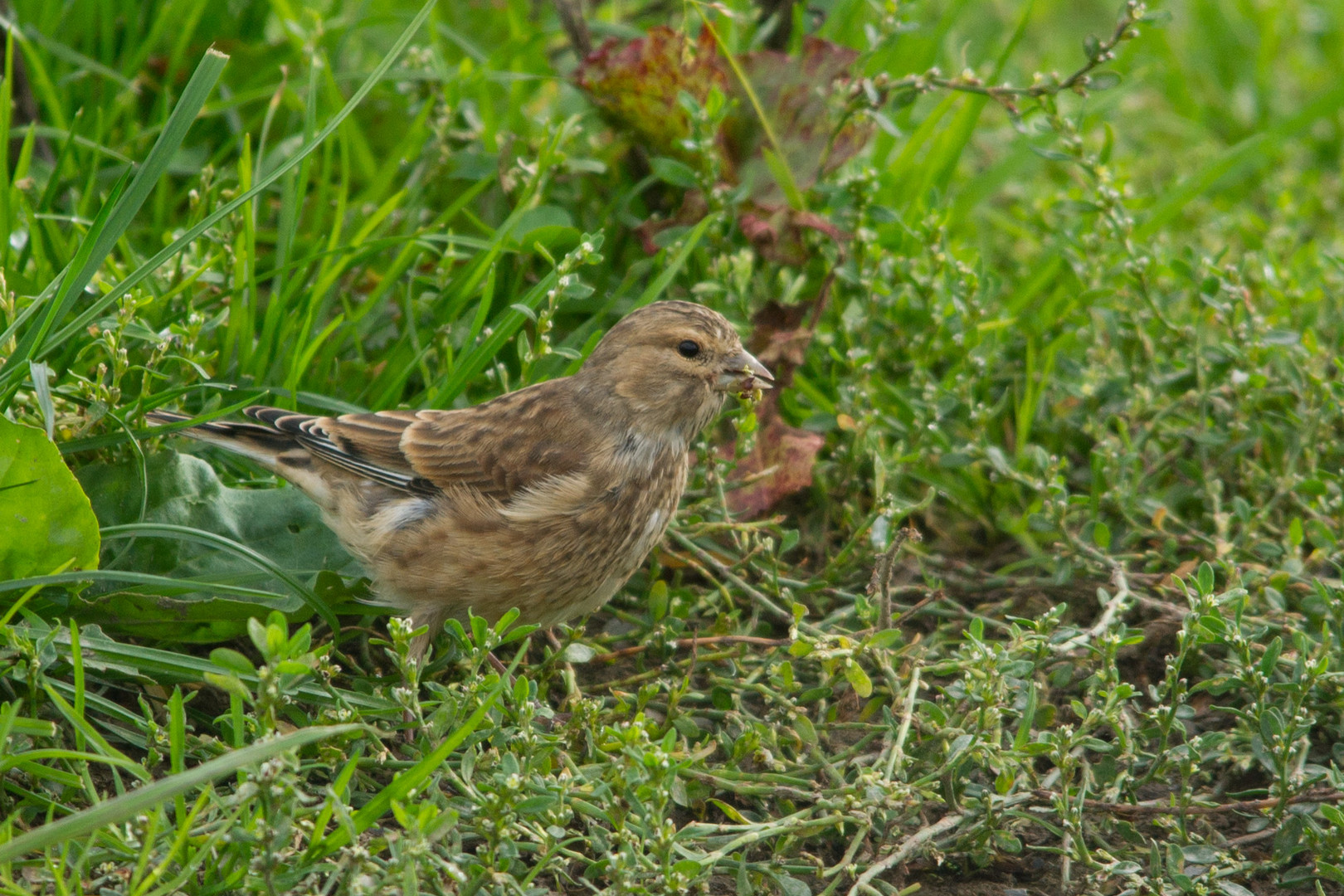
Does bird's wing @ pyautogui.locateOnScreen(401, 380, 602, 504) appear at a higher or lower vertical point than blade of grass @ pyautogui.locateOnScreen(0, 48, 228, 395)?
lower

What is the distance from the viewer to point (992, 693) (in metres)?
3.09

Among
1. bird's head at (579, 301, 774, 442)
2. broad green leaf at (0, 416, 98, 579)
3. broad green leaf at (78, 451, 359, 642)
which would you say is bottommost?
broad green leaf at (78, 451, 359, 642)

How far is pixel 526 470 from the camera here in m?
3.80

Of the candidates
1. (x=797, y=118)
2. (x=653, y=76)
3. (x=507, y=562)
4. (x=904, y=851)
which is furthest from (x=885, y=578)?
(x=653, y=76)

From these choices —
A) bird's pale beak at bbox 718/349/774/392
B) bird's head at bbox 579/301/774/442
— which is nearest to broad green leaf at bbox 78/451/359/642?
bird's head at bbox 579/301/774/442

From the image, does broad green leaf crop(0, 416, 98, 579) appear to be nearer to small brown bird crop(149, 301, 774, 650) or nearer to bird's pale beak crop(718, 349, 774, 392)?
small brown bird crop(149, 301, 774, 650)

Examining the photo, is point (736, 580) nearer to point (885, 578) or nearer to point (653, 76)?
point (885, 578)

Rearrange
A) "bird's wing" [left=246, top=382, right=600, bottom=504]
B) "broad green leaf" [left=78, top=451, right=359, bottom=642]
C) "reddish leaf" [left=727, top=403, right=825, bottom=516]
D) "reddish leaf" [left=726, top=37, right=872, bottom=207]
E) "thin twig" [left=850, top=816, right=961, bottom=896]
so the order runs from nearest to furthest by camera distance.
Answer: "thin twig" [left=850, top=816, right=961, bottom=896], "broad green leaf" [left=78, top=451, right=359, bottom=642], "bird's wing" [left=246, top=382, right=600, bottom=504], "reddish leaf" [left=727, top=403, right=825, bottom=516], "reddish leaf" [left=726, top=37, right=872, bottom=207]

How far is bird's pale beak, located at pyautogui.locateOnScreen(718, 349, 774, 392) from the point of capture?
12.8 ft

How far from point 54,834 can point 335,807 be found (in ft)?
1.57

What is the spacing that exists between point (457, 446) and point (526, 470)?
0.72 feet

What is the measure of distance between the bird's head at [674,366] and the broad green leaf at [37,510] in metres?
1.42

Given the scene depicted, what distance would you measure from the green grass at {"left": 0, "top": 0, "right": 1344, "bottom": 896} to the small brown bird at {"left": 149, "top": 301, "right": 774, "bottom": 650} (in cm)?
13

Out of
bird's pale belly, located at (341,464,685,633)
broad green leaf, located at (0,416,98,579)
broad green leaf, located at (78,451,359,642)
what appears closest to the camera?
broad green leaf, located at (0,416,98,579)
